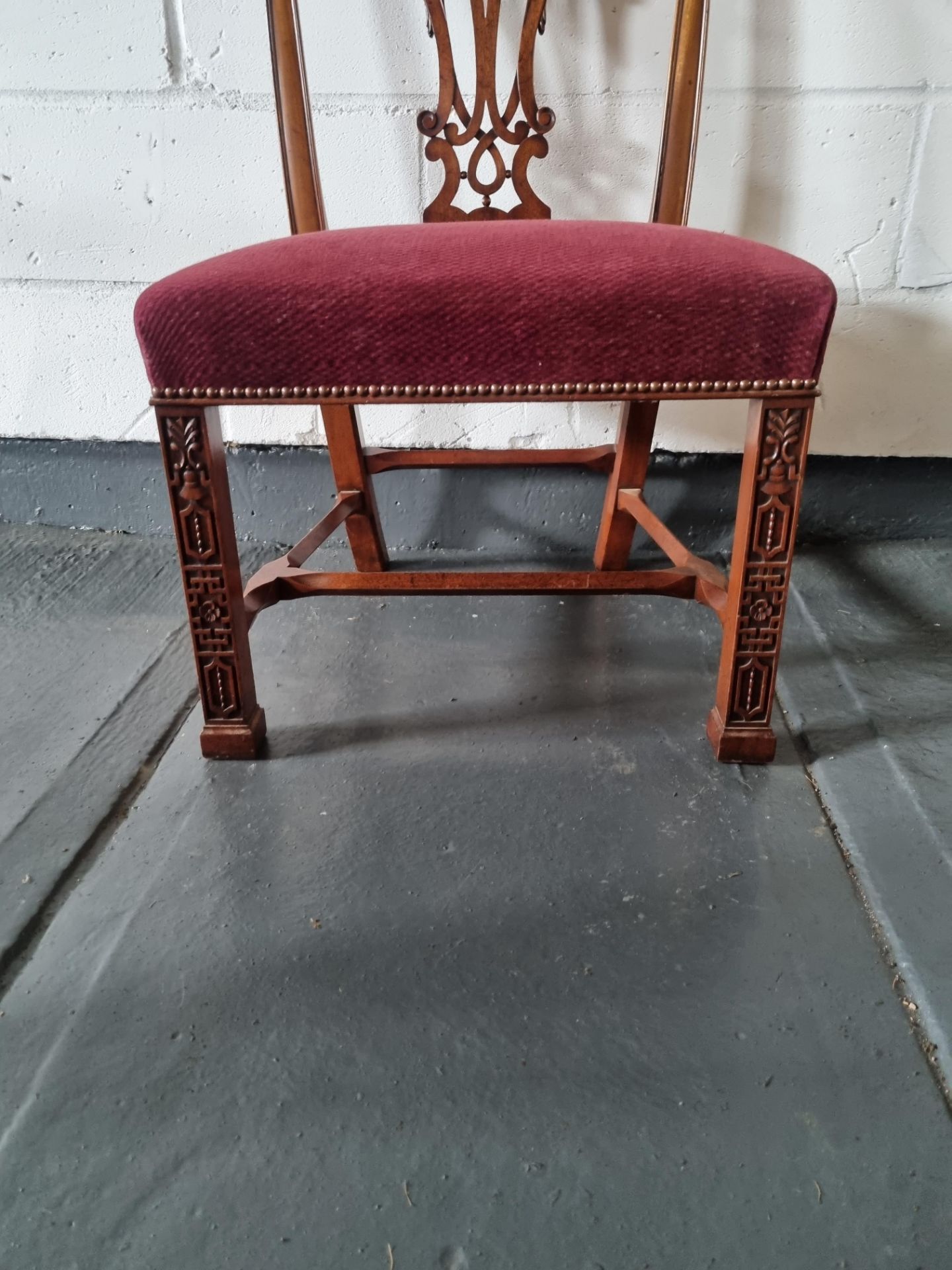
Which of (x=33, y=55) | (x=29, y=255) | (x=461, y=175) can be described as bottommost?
(x=29, y=255)

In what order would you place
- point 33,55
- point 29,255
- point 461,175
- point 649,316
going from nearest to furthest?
point 649,316, point 461,175, point 33,55, point 29,255

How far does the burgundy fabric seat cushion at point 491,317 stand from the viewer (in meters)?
0.78

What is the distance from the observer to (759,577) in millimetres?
931

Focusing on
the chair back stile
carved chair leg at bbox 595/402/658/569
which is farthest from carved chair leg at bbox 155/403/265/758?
carved chair leg at bbox 595/402/658/569

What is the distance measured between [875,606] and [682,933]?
789 mm

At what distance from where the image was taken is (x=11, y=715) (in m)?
1.12

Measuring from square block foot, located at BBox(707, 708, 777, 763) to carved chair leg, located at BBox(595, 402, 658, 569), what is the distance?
1.54ft

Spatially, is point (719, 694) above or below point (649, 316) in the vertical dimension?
below

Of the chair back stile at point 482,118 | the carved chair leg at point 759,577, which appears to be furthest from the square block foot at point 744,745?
the chair back stile at point 482,118

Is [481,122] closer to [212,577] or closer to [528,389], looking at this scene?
[528,389]

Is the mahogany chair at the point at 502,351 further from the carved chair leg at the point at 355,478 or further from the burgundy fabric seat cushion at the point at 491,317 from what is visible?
the carved chair leg at the point at 355,478

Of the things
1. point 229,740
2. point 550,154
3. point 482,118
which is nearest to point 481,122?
point 482,118

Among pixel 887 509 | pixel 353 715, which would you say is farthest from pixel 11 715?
pixel 887 509

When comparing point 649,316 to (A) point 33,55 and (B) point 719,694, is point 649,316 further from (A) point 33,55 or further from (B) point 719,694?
(A) point 33,55
